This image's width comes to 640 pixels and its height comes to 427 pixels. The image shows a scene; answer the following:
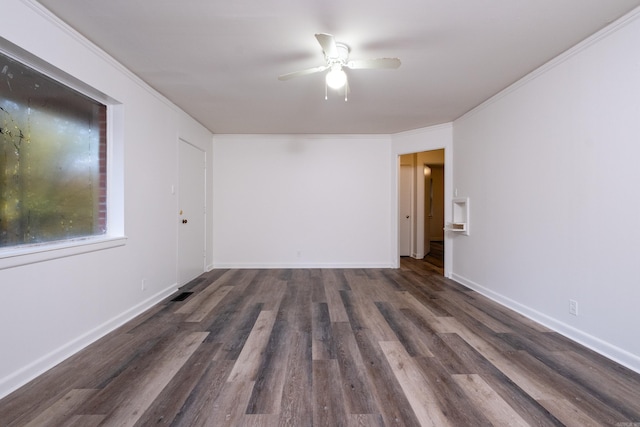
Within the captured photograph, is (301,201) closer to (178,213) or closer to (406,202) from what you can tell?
(178,213)

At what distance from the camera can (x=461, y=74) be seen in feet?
9.08

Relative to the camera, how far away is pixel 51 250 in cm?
191

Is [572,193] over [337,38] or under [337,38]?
under

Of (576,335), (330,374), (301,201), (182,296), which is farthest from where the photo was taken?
(301,201)

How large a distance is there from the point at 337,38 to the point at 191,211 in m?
3.23

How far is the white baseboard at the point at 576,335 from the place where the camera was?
192 cm

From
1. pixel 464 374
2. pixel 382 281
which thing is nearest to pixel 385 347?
pixel 464 374

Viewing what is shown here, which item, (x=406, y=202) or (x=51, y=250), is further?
(x=406, y=202)

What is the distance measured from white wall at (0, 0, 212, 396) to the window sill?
0.15ft

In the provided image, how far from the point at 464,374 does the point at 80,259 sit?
302 cm

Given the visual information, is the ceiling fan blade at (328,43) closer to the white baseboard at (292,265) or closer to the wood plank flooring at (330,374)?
the wood plank flooring at (330,374)

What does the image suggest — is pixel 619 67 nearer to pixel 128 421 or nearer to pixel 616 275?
pixel 616 275

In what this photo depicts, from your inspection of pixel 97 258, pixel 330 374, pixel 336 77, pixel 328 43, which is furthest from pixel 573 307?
pixel 97 258

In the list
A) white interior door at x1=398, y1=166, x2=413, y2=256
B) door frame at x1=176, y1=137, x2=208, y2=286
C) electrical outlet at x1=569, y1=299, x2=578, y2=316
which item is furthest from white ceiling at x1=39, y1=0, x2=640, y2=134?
white interior door at x1=398, y1=166, x2=413, y2=256
